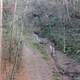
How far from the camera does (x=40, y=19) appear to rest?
3.08 m

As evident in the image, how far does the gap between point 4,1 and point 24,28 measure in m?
0.31

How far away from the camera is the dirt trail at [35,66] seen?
291 cm

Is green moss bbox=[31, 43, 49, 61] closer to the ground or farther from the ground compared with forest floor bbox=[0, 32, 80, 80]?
farther from the ground

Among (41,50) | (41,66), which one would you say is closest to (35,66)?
(41,66)

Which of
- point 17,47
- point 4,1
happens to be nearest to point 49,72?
point 17,47

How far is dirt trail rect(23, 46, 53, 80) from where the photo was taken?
2.91 meters

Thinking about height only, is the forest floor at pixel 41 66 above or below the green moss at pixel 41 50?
below

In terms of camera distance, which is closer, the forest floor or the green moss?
the forest floor

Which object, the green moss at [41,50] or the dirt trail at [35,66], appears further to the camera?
the green moss at [41,50]

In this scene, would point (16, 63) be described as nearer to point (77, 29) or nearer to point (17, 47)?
point (17, 47)

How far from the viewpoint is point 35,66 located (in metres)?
2.95

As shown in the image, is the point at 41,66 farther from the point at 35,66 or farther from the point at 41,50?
the point at 41,50

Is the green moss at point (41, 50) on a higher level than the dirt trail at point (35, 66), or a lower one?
higher

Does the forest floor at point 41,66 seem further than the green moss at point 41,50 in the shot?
No
